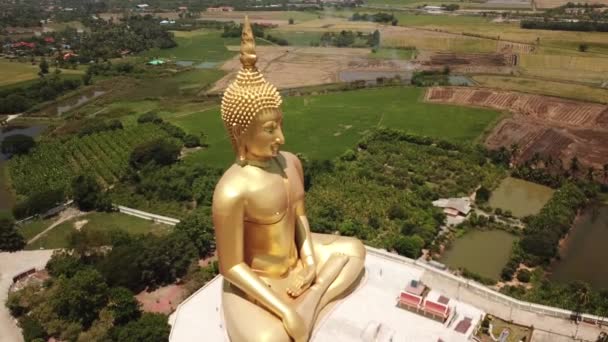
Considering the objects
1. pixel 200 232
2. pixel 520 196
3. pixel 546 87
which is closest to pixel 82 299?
pixel 200 232

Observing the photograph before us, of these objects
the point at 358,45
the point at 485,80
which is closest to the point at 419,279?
the point at 485,80

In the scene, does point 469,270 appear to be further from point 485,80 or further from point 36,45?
point 36,45

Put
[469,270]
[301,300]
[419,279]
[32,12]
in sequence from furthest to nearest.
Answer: [32,12] → [469,270] → [419,279] → [301,300]

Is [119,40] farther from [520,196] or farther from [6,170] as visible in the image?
[520,196]

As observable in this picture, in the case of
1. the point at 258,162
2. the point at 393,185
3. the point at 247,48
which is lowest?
the point at 393,185

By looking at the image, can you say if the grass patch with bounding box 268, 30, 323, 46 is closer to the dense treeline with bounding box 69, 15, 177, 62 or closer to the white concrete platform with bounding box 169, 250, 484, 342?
the dense treeline with bounding box 69, 15, 177, 62

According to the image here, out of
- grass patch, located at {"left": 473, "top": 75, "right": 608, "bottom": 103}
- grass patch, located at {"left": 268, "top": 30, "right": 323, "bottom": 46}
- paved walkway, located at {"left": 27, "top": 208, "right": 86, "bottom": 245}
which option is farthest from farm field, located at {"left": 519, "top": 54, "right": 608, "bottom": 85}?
paved walkway, located at {"left": 27, "top": 208, "right": 86, "bottom": 245}
